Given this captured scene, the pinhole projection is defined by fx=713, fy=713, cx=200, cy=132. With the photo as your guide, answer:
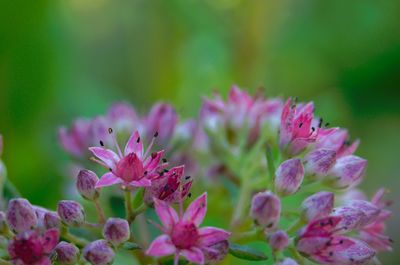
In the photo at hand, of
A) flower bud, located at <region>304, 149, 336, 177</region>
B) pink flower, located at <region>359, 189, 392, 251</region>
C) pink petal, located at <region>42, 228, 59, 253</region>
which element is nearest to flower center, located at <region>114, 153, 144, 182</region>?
pink petal, located at <region>42, 228, 59, 253</region>

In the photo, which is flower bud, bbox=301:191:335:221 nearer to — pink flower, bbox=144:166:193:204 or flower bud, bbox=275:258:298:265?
flower bud, bbox=275:258:298:265

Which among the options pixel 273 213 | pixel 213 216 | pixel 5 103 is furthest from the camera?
pixel 5 103

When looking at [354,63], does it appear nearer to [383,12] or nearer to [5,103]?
[383,12]

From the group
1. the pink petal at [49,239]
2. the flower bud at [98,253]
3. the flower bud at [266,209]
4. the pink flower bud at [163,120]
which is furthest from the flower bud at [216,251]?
the pink flower bud at [163,120]

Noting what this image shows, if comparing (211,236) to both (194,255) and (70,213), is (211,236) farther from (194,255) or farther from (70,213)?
(70,213)

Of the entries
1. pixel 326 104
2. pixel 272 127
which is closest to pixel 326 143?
pixel 272 127

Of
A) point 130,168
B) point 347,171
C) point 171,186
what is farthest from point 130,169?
point 347,171
